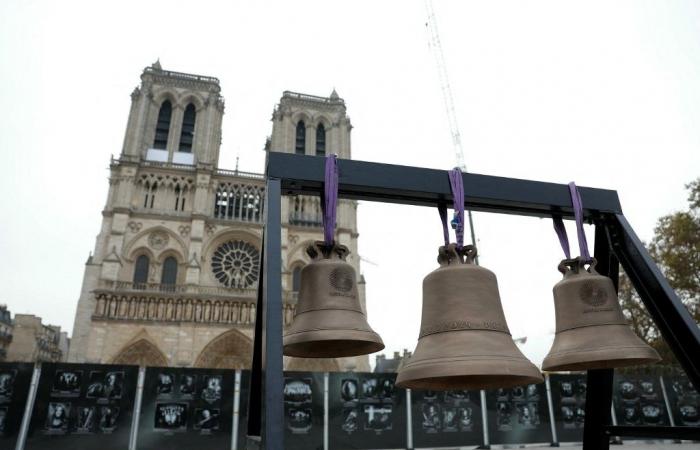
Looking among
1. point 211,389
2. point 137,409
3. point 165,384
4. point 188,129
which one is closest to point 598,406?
point 211,389

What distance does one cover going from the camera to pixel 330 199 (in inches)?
82.8

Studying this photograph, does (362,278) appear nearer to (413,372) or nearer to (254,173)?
(254,173)

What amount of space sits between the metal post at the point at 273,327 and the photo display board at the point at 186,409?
25.5ft

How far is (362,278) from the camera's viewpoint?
29.5 metres

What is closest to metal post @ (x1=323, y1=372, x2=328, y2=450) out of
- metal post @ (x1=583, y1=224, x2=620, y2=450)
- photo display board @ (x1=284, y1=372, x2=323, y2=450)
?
photo display board @ (x1=284, y1=372, x2=323, y2=450)

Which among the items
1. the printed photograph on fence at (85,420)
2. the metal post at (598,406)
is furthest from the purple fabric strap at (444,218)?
the printed photograph on fence at (85,420)

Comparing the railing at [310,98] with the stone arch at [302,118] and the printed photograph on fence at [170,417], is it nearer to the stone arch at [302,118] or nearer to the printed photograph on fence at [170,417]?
the stone arch at [302,118]

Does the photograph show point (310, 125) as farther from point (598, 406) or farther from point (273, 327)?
point (273, 327)

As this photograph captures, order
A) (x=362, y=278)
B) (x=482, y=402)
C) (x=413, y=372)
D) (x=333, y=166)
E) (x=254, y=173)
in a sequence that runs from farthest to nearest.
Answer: (x=254, y=173) → (x=362, y=278) → (x=482, y=402) → (x=333, y=166) → (x=413, y=372)

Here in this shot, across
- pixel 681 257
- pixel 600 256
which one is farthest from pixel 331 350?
pixel 681 257

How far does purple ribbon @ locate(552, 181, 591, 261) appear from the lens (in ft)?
8.09

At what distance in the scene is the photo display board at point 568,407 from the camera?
9.72 metres

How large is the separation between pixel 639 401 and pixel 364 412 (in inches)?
254

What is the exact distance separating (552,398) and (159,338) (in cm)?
2116
